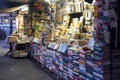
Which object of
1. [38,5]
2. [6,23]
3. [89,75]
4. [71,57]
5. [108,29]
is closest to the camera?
[108,29]

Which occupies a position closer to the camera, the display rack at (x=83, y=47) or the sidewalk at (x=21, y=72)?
the display rack at (x=83, y=47)

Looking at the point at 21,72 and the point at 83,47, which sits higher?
the point at 83,47

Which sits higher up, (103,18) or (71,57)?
(103,18)

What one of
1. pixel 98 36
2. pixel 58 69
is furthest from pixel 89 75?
pixel 58 69

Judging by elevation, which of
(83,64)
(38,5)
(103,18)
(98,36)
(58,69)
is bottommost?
(58,69)

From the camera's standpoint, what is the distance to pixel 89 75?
3527mm

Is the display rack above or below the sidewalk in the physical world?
above

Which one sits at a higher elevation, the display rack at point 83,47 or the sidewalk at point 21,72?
the display rack at point 83,47

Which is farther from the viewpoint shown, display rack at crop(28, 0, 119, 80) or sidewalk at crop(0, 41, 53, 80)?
sidewalk at crop(0, 41, 53, 80)

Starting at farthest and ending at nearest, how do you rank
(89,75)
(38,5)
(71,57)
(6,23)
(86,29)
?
(6,23) → (38,5) → (86,29) → (71,57) → (89,75)

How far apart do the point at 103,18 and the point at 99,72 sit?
2.91 feet

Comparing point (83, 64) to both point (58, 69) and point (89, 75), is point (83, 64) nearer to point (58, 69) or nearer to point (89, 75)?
point (89, 75)

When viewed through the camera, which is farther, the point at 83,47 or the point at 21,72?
the point at 21,72

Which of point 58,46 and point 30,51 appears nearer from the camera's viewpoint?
point 58,46
